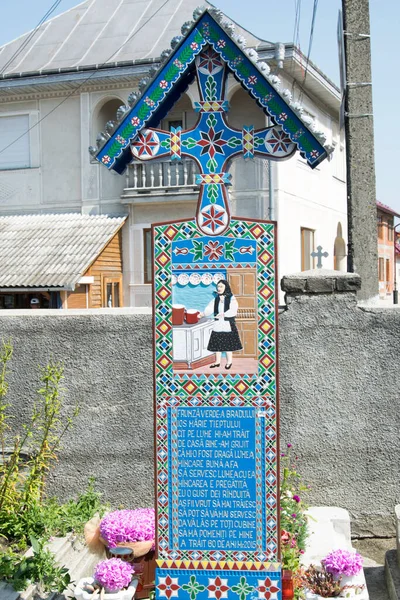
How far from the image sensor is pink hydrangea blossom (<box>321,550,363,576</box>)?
4312 millimetres

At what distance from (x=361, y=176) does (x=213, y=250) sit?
4.28 metres

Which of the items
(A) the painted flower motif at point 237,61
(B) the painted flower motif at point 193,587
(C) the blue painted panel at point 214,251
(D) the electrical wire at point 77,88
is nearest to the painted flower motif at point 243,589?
(B) the painted flower motif at point 193,587

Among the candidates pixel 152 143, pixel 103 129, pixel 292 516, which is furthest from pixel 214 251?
pixel 103 129

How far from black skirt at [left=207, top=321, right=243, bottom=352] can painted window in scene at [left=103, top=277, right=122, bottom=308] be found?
12.9 m

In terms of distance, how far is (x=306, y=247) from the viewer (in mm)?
18609

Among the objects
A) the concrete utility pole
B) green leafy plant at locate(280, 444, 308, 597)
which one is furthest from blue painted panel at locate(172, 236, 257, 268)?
the concrete utility pole

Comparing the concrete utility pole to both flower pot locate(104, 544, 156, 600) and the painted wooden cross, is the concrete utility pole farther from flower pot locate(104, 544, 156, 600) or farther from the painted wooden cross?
flower pot locate(104, 544, 156, 600)

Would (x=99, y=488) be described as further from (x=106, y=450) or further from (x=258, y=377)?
(x=258, y=377)

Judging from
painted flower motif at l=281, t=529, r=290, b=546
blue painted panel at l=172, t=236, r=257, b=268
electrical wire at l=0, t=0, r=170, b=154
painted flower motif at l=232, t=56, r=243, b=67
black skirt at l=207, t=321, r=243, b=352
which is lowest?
painted flower motif at l=281, t=529, r=290, b=546

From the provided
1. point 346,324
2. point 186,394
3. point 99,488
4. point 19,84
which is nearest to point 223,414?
point 186,394

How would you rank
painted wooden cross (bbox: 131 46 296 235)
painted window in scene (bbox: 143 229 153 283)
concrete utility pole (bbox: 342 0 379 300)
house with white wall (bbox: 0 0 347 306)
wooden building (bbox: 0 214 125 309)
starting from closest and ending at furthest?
painted wooden cross (bbox: 131 46 296 235) → concrete utility pole (bbox: 342 0 379 300) → wooden building (bbox: 0 214 125 309) → house with white wall (bbox: 0 0 347 306) → painted window in scene (bbox: 143 229 153 283)

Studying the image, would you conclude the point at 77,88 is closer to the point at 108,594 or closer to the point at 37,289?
the point at 37,289

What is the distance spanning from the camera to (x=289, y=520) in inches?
207

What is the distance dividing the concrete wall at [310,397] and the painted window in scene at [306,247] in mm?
12501
